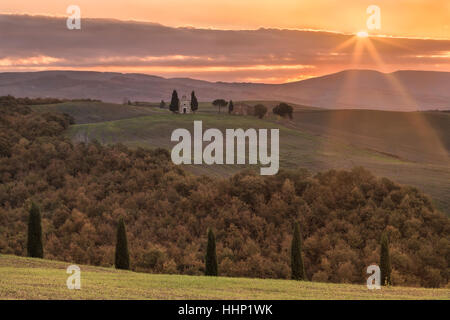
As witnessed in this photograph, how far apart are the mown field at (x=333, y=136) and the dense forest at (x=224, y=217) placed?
7891 mm

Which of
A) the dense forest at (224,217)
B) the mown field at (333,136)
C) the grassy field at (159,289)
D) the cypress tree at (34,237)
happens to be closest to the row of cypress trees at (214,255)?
the cypress tree at (34,237)

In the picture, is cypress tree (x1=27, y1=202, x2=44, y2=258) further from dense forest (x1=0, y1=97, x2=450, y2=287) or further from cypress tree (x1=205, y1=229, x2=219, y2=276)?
cypress tree (x1=205, y1=229, x2=219, y2=276)

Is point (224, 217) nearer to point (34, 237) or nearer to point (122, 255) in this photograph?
point (122, 255)

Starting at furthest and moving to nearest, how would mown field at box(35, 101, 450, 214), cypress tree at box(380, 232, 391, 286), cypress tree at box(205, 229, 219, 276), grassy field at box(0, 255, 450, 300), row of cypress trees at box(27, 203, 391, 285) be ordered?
1. mown field at box(35, 101, 450, 214)
2. cypress tree at box(205, 229, 219, 276)
3. row of cypress trees at box(27, 203, 391, 285)
4. cypress tree at box(380, 232, 391, 286)
5. grassy field at box(0, 255, 450, 300)

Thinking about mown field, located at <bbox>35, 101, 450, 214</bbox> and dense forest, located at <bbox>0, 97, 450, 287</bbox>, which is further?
mown field, located at <bbox>35, 101, 450, 214</bbox>

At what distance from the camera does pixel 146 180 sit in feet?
228

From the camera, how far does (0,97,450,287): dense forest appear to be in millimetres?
47969

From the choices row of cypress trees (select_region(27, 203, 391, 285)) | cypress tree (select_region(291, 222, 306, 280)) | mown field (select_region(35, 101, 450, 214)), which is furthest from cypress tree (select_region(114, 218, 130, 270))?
mown field (select_region(35, 101, 450, 214))

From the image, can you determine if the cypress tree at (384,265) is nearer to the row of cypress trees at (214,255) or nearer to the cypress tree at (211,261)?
the row of cypress trees at (214,255)

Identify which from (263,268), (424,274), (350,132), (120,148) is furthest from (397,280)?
(350,132)

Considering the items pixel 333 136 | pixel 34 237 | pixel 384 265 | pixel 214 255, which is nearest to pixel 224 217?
pixel 214 255

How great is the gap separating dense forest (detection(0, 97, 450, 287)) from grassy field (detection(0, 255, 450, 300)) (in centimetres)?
1594

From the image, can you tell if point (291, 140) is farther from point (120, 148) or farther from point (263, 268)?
point (263, 268)
